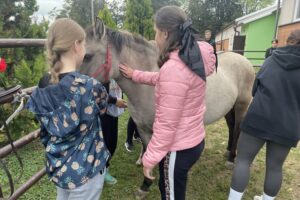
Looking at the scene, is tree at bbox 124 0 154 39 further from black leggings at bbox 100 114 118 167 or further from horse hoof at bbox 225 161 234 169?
black leggings at bbox 100 114 118 167

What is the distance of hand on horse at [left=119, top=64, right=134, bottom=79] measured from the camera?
7.66 ft

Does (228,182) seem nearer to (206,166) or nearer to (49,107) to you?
(206,166)

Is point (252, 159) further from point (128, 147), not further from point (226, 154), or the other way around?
point (128, 147)

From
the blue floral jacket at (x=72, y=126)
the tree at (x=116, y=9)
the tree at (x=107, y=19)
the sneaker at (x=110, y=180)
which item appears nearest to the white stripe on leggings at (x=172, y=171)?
the blue floral jacket at (x=72, y=126)

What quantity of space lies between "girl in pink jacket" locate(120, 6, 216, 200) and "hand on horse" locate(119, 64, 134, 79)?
1.90 feet

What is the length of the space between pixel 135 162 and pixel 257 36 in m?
20.8

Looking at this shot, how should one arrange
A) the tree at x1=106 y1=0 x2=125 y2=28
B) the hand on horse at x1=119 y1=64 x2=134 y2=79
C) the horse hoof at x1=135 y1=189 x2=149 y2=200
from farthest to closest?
the tree at x1=106 y1=0 x2=125 y2=28
the horse hoof at x1=135 y1=189 x2=149 y2=200
the hand on horse at x1=119 y1=64 x2=134 y2=79

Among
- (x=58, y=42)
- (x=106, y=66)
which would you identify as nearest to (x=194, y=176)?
(x=106, y=66)

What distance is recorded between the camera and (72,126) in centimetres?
143

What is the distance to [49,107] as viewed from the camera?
4.59 ft

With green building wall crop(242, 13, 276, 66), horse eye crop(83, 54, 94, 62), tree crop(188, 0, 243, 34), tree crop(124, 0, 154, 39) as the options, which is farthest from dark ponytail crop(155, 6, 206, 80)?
tree crop(188, 0, 243, 34)

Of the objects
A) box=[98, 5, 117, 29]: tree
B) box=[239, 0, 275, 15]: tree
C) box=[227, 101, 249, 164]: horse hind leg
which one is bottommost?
box=[227, 101, 249, 164]: horse hind leg

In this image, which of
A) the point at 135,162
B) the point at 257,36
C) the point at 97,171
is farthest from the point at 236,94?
the point at 257,36

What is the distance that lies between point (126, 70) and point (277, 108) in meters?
1.30
